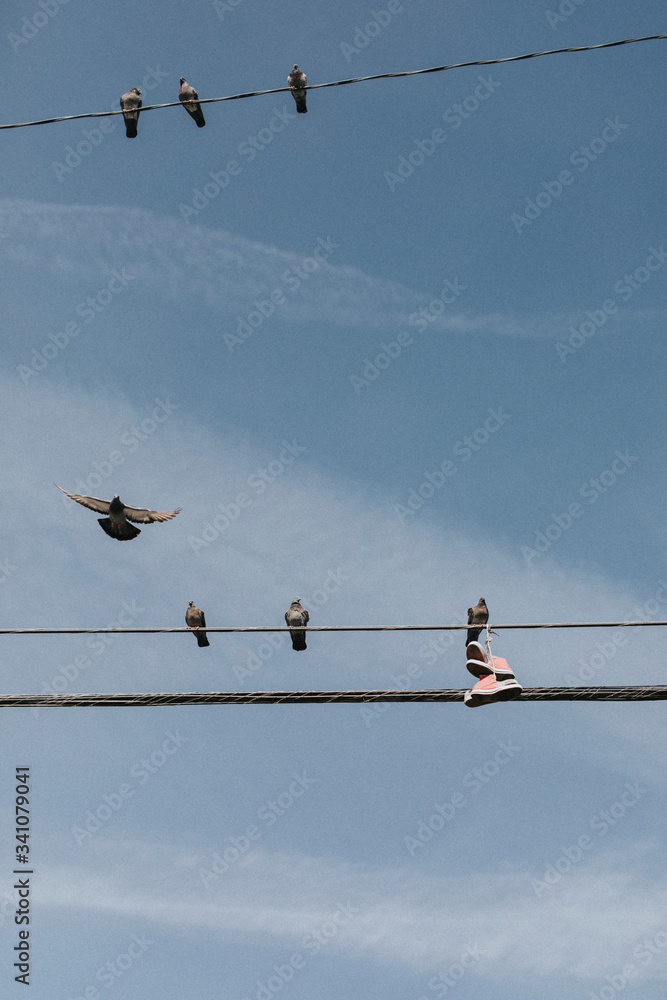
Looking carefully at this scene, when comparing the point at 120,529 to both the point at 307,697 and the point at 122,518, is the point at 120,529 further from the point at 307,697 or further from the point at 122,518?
the point at 307,697

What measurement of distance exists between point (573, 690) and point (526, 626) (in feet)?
2.03

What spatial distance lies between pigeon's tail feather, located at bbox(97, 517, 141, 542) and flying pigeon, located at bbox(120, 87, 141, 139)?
567 centimetres

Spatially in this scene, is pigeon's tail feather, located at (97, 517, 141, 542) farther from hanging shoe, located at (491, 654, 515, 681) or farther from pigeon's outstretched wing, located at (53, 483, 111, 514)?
hanging shoe, located at (491, 654, 515, 681)

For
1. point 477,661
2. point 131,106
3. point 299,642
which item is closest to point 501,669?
point 477,661

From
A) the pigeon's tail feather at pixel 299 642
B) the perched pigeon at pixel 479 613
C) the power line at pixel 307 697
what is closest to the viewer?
the power line at pixel 307 697

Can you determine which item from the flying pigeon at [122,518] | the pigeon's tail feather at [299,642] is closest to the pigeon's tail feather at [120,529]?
the flying pigeon at [122,518]

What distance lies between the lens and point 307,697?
9.59 metres

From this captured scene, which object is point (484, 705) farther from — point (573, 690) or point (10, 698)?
point (10, 698)

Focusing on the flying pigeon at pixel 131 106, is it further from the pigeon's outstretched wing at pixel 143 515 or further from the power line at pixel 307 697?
the power line at pixel 307 697

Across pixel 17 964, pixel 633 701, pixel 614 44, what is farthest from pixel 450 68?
pixel 17 964

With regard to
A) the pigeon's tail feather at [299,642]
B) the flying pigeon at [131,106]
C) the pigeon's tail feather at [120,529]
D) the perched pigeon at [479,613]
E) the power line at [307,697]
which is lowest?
the power line at [307,697]

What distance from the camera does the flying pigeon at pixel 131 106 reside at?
17.6 m

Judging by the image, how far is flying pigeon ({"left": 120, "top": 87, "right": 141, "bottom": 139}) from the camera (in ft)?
57.7

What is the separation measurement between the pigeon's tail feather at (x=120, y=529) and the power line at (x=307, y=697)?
659 cm
